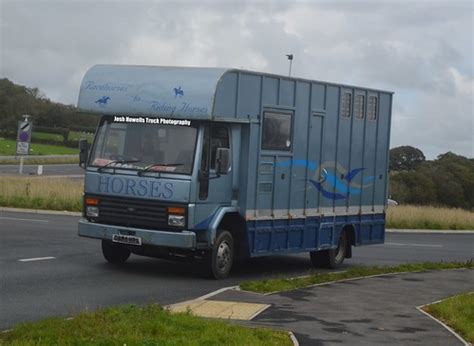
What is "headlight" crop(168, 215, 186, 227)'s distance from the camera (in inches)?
612

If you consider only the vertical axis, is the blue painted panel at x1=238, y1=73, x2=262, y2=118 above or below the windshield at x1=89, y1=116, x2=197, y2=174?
above

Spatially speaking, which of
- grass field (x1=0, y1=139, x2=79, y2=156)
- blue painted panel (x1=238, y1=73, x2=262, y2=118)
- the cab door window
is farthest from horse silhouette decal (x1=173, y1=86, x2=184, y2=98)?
grass field (x1=0, y1=139, x2=79, y2=156)

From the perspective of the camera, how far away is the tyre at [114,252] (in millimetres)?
17375

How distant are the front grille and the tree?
190ft

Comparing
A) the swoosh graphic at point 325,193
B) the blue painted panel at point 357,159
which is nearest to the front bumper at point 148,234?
the swoosh graphic at point 325,193

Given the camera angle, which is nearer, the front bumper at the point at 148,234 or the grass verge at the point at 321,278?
the grass verge at the point at 321,278

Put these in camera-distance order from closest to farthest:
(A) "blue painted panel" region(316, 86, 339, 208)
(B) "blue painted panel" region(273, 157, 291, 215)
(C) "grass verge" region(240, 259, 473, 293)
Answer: (C) "grass verge" region(240, 259, 473, 293) → (B) "blue painted panel" region(273, 157, 291, 215) → (A) "blue painted panel" region(316, 86, 339, 208)

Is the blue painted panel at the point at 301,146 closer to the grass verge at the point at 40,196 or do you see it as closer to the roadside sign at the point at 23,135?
the grass verge at the point at 40,196

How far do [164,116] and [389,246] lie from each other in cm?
1309

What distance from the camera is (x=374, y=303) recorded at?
1354 centimetres

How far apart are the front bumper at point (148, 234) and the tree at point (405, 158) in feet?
190

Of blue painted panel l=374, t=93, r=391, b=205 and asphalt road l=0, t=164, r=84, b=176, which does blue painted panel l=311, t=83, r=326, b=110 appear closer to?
blue painted panel l=374, t=93, r=391, b=205

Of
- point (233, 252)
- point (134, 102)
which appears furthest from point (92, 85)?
point (233, 252)

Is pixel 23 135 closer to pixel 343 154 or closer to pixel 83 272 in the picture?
pixel 343 154
